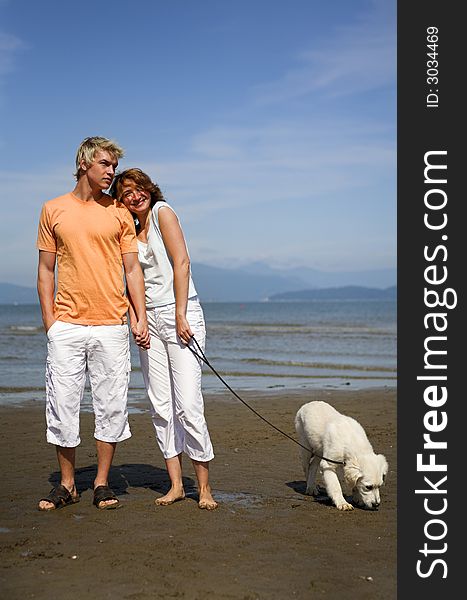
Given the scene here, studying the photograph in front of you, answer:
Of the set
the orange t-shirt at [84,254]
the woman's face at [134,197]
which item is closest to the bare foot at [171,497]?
the orange t-shirt at [84,254]

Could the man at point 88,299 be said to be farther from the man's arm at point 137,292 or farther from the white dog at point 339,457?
the white dog at point 339,457

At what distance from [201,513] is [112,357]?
1330 millimetres

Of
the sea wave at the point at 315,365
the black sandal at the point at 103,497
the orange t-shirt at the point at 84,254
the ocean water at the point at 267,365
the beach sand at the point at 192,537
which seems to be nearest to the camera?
the beach sand at the point at 192,537

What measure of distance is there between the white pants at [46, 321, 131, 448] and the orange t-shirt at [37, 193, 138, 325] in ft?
0.35

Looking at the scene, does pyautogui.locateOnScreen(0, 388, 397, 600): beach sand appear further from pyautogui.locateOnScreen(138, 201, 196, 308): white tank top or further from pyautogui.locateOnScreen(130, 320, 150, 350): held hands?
pyautogui.locateOnScreen(138, 201, 196, 308): white tank top

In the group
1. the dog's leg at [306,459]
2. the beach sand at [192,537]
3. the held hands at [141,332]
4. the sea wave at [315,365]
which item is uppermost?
the held hands at [141,332]

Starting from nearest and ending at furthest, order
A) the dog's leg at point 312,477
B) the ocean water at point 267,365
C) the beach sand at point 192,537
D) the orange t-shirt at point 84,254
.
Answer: the beach sand at point 192,537, the orange t-shirt at point 84,254, the dog's leg at point 312,477, the ocean water at point 267,365

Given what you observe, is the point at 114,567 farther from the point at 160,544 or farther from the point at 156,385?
the point at 156,385

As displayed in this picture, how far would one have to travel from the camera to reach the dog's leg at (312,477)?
645 centimetres

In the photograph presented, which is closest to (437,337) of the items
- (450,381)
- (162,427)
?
(450,381)

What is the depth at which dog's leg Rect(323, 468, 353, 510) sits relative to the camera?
588cm

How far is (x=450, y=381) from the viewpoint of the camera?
5070 mm

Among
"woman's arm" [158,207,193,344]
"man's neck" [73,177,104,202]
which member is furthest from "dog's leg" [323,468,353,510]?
"man's neck" [73,177,104,202]

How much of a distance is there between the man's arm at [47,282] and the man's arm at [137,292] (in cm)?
54
